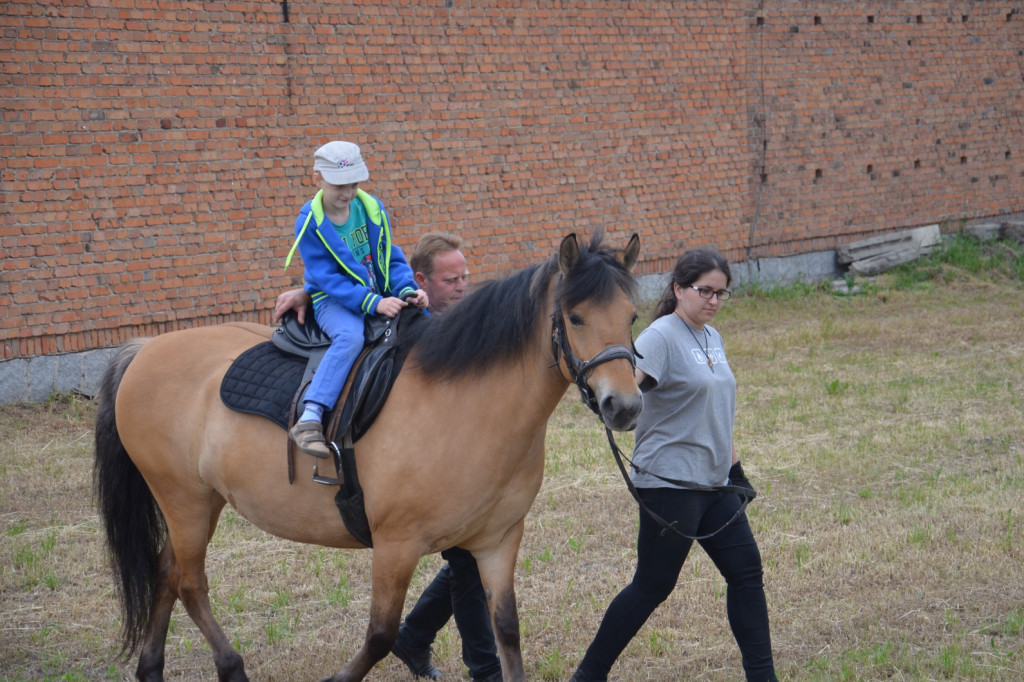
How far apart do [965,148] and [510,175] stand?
8.64m

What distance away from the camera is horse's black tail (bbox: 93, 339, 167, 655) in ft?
15.7

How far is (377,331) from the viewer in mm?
A: 4301

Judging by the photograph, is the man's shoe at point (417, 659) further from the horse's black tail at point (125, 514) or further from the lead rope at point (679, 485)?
the lead rope at point (679, 485)

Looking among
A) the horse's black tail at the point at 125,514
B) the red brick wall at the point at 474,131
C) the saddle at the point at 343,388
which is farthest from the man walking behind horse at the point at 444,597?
the red brick wall at the point at 474,131

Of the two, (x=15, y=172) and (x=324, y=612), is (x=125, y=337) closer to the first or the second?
(x=15, y=172)

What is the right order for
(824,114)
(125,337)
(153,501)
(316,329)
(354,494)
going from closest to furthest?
(354,494) < (316,329) < (153,501) < (125,337) < (824,114)

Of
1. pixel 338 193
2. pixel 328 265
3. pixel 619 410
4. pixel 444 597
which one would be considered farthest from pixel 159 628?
pixel 619 410

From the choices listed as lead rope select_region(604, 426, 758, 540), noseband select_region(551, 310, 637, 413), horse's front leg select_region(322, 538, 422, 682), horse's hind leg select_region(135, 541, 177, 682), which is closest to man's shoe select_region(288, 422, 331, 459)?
horse's front leg select_region(322, 538, 422, 682)

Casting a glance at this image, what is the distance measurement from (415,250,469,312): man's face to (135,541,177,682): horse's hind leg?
1.74 metres

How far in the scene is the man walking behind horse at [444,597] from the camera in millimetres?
4516

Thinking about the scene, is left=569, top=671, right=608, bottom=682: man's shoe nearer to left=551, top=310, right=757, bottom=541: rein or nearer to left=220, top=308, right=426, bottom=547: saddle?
left=551, top=310, right=757, bottom=541: rein

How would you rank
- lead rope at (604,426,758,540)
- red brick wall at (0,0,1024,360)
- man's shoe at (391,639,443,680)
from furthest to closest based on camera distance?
red brick wall at (0,0,1024,360) < man's shoe at (391,639,443,680) < lead rope at (604,426,758,540)

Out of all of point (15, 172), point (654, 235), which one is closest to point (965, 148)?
point (654, 235)

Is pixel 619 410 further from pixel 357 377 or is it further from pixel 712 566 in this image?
pixel 712 566
